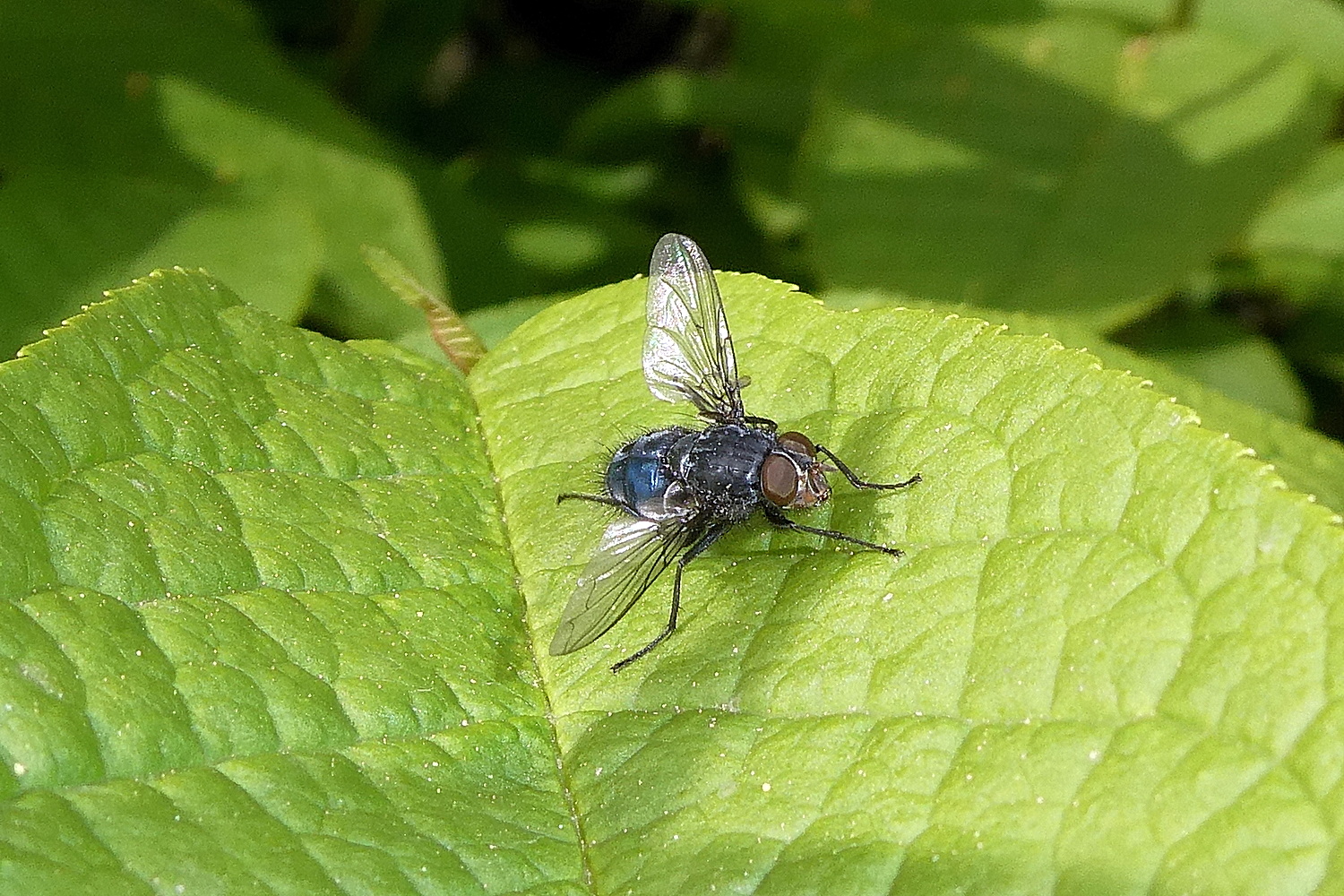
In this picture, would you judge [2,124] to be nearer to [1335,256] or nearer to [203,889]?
[203,889]

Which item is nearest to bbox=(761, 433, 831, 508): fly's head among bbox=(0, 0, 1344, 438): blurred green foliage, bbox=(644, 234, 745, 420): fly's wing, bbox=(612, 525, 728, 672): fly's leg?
bbox=(612, 525, 728, 672): fly's leg

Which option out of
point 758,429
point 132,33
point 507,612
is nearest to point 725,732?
point 507,612

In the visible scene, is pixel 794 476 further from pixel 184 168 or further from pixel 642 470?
pixel 184 168

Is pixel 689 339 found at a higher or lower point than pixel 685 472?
higher

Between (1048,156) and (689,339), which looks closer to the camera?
(689,339)

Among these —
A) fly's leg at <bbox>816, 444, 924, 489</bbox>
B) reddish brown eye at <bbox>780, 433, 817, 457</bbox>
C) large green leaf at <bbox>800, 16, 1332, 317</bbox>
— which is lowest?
large green leaf at <bbox>800, 16, 1332, 317</bbox>

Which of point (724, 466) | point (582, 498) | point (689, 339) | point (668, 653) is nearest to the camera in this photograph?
point (668, 653)

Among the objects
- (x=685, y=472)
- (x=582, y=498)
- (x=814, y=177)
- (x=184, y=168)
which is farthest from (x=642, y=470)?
(x=184, y=168)

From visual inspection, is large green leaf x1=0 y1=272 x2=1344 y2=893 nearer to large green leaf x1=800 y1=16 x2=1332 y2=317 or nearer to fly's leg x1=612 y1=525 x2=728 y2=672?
fly's leg x1=612 y1=525 x2=728 y2=672
